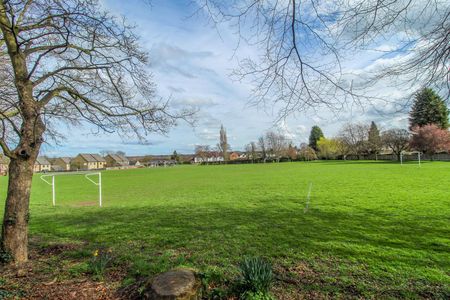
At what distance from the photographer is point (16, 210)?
5129 millimetres

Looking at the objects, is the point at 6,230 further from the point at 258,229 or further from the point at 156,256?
the point at 258,229

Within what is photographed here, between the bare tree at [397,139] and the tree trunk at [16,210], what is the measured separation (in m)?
62.9

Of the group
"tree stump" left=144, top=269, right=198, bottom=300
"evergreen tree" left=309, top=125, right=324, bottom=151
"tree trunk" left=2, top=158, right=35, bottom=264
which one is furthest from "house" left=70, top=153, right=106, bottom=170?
"tree stump" left=144, top=269, right=198, bottom=300

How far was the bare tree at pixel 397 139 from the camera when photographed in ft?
184

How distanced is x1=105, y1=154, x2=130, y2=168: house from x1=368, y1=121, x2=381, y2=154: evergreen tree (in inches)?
3937

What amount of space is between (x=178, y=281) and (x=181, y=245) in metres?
2.77

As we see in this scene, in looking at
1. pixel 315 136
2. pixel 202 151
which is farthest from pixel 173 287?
pixel 202 151

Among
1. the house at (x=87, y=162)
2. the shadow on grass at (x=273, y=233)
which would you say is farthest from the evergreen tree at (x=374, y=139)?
the house at (x=87, y=162)

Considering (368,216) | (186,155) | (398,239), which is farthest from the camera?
(186,155)

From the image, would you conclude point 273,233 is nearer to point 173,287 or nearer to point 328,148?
point 173,287

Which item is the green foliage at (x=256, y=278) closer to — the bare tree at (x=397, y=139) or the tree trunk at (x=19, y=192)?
the tree trunk at (x=19, y=192)

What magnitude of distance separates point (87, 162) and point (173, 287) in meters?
128

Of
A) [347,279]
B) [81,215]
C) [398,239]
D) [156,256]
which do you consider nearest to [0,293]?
[156,256]

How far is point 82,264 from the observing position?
518 cm
